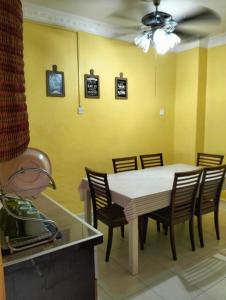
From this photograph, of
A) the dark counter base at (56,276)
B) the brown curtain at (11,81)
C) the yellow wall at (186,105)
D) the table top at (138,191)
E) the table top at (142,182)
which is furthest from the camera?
the yellow wall at (186,105)

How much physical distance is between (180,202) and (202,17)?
228cm

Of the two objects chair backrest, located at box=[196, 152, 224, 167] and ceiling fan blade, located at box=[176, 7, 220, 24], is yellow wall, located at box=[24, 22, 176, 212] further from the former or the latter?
ceiling fan blade, located at box=[176, 7, 220, 24]

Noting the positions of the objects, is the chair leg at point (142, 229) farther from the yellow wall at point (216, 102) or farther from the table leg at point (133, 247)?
the yellow wall at point (216, 102)

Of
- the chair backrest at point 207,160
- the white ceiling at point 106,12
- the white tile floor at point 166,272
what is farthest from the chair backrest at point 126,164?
the white ceiling at point 106,12

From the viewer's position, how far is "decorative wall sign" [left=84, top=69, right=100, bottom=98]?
325 centimetres

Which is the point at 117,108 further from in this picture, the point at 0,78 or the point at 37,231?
Result: the point at 0,78

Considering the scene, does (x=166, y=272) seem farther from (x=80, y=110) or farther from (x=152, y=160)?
(x=80, y=110)

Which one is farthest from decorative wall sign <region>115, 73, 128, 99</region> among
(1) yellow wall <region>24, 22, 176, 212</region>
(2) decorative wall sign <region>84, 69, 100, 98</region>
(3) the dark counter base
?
(3) the dark counter base

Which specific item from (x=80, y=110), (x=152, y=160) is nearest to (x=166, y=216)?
(x=152, y=160)

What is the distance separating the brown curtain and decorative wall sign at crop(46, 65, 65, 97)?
8.78ft

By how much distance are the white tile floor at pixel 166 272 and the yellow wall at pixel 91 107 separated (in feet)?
3.92

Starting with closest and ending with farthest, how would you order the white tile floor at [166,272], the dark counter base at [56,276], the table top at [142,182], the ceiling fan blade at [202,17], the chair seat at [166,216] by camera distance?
the dark counter base at [56,276] < the white tile floor at [166,272] < the table top at [142,182] < the chair seat at [166,216] < the ceiling fan blade at [202,17]

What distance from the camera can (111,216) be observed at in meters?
2.32

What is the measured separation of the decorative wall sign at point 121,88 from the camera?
3520 mm
